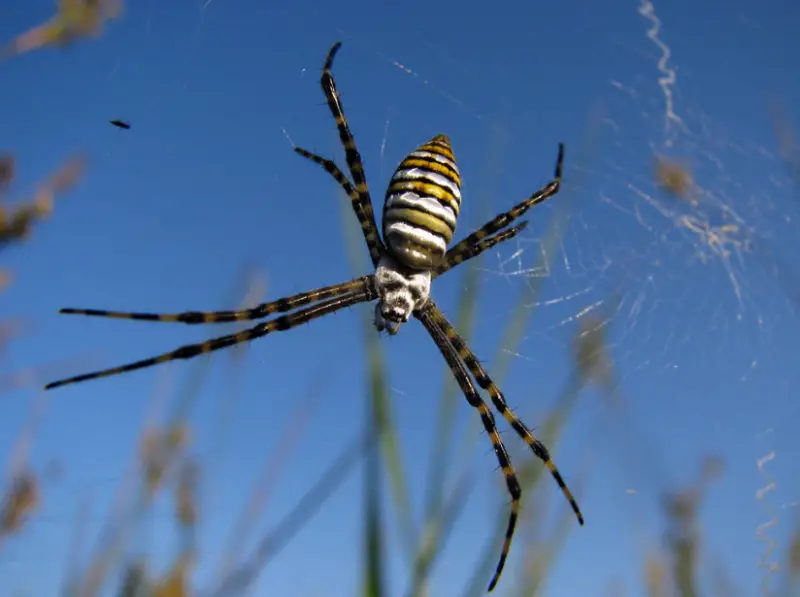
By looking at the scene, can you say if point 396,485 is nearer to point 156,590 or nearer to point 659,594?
point 156,590

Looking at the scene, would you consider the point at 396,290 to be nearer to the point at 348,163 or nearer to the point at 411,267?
the point at 411,267

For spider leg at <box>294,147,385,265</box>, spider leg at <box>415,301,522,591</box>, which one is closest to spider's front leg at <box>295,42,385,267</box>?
spider leg at <box>294,147,385,265</box>

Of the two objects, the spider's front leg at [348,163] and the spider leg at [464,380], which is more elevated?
the spider's front leg at [348,163]

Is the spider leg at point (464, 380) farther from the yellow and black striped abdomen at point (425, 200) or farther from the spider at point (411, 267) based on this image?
the yellow and black striped abdomen at point (425, 200)

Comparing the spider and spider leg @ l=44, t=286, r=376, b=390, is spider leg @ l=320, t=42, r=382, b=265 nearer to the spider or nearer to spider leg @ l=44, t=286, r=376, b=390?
the spider

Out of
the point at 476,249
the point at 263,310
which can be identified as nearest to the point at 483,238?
the point at 476,249

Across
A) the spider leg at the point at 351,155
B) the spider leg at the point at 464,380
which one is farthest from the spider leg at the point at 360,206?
the spider leg at the point at 464,380
